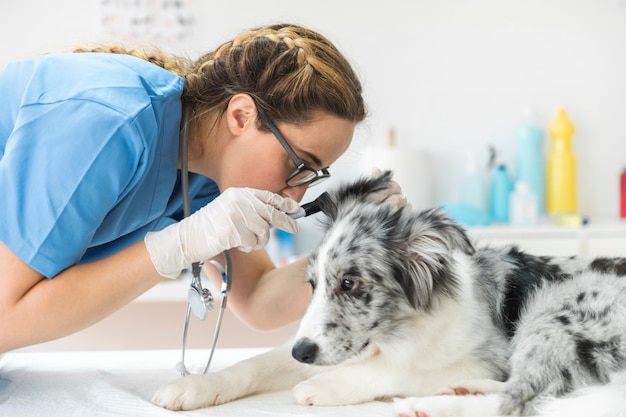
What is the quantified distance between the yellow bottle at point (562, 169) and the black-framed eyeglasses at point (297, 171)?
258cm

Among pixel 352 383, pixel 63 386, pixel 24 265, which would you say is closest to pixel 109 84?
pixel 24 265

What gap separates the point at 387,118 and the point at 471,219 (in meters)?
0.83

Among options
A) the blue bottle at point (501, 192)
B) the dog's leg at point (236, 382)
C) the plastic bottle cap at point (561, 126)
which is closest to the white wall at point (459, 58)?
the plastic bottle cap at point (561, 126)

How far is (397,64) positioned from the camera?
13.5ft

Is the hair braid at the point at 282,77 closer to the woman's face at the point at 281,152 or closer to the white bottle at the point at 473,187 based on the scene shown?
the woman's face at the point at 281,152

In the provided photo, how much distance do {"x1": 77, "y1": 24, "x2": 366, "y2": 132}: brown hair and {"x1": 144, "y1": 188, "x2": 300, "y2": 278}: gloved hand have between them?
0.82ft

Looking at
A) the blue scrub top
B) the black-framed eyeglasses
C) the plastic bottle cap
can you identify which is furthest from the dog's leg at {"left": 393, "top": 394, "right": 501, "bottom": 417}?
the plastic bottle cap

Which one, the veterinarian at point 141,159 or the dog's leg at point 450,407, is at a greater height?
the veterinarian at point 141,159

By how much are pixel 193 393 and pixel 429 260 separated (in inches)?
22.9

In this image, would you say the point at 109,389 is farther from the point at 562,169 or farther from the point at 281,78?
the point at 562,169

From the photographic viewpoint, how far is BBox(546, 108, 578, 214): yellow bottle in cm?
392

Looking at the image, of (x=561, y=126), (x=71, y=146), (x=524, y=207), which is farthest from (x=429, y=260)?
(x=561, y=126)

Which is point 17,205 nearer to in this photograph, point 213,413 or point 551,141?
point 213,413

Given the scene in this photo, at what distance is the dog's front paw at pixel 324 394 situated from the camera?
1422mm
